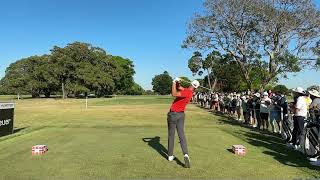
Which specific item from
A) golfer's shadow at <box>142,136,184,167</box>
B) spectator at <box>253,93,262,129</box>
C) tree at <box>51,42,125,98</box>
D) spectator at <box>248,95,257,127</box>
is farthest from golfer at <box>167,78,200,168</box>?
tree at <box>51,42,125,98</box>

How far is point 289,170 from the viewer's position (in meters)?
9.62

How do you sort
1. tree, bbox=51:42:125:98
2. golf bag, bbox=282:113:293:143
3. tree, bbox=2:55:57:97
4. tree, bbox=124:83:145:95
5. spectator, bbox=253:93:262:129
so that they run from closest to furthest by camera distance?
golf bag, bbox=282:113:293:143, spectator, bbox=253:93:262:129, tree, bbox=51:42:125:98, tree, bbox=2:55:57:97, tree, bbox=124:83:145:95

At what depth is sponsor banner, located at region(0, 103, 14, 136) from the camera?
54.7ft

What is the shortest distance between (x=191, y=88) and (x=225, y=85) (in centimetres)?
8062

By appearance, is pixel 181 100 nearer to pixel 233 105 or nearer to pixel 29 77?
pixel 233 105

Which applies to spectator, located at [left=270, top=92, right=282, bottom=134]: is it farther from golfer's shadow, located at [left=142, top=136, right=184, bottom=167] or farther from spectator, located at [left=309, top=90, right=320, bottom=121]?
golfer's shadow, located at [left=142, top=136, right=184, bottom=167]

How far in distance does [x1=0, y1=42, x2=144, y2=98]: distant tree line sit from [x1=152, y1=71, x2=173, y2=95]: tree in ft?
263

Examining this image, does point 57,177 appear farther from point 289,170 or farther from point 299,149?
point 299,149

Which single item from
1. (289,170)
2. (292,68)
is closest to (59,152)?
(289,170)

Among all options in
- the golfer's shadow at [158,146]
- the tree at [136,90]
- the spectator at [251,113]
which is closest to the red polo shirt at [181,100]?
the golfer's shadow at [158,146]

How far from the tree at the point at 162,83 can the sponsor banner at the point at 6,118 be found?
160 meters

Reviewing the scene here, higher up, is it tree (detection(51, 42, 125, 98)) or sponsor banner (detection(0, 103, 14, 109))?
tree (detection(51, 42, 125, 98))

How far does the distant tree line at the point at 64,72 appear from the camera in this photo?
8669 cm

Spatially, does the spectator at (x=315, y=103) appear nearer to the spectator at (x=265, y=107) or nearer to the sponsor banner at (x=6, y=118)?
the spectator at (x=265, y=107)
